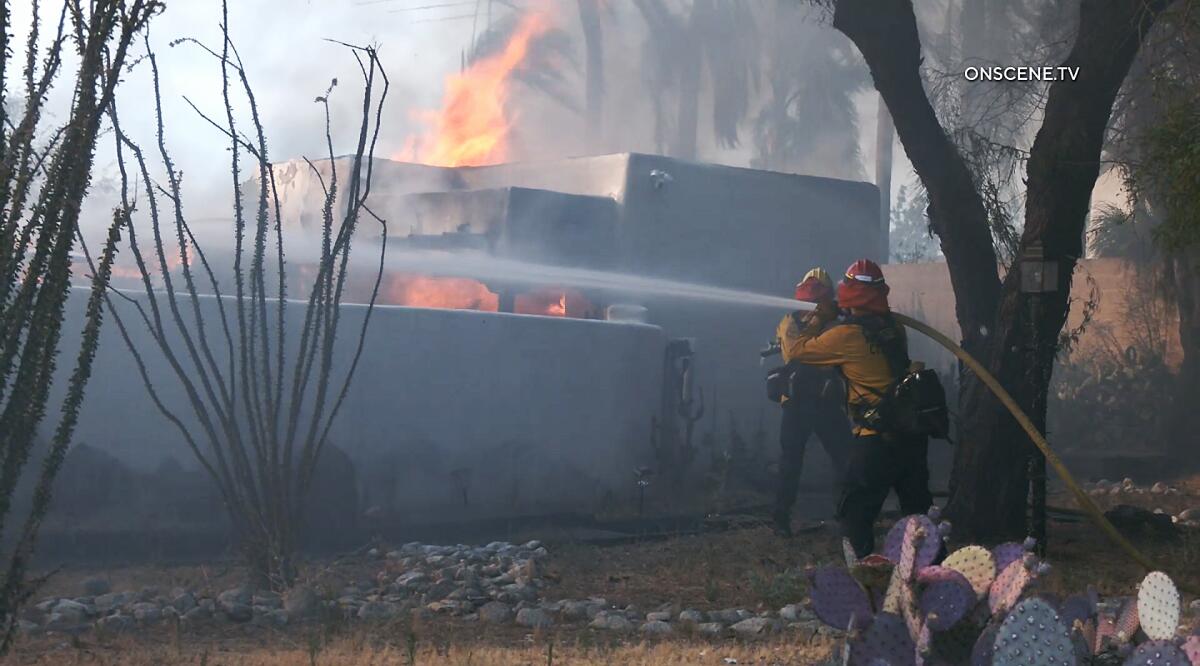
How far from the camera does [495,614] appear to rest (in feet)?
21.2

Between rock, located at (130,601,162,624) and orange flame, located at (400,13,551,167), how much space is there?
1610cm

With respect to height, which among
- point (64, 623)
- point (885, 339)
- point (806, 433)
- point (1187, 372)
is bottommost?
point (64, 623)

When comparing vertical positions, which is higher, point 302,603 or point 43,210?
point 43,210

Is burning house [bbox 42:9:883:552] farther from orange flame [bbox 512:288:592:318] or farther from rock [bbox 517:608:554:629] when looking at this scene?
rock [bbox 517:608:554:629]

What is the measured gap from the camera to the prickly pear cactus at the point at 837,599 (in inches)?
147

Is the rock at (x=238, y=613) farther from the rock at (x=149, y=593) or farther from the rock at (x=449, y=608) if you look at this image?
the rock at (x=449, y=608)

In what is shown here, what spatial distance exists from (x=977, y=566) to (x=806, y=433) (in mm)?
5518

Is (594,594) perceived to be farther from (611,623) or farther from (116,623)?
(116,623)

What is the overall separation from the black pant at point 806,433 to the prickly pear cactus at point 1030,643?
231 inches

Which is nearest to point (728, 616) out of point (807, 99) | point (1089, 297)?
point (1089, 297)

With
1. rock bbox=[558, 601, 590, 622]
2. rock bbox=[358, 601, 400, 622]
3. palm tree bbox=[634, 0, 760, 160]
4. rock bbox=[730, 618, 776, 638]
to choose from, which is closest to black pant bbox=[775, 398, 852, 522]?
→ rock bbox=[558, 601, 590, 622]

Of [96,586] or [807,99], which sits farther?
[807,99]

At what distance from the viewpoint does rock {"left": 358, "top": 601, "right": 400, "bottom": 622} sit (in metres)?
6.27

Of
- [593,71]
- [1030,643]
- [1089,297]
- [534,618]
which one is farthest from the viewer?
[593,71]
